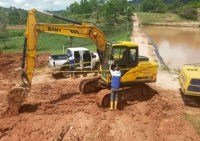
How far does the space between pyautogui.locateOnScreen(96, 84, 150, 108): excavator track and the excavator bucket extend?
10.3ft

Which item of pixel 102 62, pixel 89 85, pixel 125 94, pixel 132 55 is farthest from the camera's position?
pixel 89 85

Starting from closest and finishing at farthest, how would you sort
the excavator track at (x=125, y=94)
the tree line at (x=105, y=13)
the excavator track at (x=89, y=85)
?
1. the excavator track at (x=125, y=94)
2. the excavator track at (x=89, y=85)
3. the tree line at (x=105, y=13)

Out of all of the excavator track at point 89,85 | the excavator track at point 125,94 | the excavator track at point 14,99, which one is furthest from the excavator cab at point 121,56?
the excavator track at point 14,99

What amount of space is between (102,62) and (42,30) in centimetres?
313

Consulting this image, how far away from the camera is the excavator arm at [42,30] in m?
8.70

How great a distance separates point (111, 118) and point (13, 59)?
13.3 metres

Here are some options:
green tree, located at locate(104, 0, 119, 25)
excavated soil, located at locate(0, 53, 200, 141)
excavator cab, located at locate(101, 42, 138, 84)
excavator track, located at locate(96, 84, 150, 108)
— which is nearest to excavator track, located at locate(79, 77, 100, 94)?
excavated soil, located at locate(0, 53, 200, 141)

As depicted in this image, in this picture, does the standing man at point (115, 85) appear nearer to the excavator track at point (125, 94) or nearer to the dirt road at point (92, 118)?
the excavator track at point (125, 94)

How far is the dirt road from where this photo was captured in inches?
300

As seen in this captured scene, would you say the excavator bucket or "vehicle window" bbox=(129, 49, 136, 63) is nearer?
the excavator bucket

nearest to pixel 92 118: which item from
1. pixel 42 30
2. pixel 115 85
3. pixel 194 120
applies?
pixel 115 85

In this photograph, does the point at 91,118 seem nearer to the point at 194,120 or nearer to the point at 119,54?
the point at 119,54

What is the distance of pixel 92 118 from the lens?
880cm

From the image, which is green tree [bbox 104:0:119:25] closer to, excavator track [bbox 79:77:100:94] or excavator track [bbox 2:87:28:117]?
excavator track [bbox 79:77:100:94]
